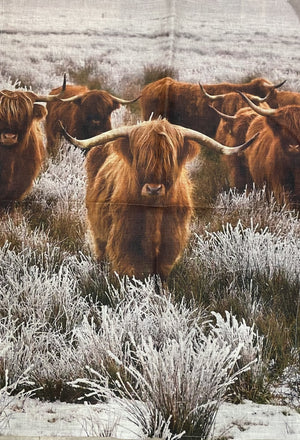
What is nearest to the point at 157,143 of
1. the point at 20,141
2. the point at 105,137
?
the point at 105,137

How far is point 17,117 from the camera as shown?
448 centimetres

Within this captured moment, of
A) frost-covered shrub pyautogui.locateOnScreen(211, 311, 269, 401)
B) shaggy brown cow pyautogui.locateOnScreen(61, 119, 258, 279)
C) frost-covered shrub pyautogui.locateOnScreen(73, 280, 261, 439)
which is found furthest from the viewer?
shaggy brown cow pyautogui.locateOnScreen(61, 119, 258, 279)

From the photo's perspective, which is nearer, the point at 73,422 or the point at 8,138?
the point at 73,422

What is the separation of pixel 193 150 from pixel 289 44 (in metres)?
0.88

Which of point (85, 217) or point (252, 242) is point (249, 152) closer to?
point (252, 242)

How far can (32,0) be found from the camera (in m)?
4.41

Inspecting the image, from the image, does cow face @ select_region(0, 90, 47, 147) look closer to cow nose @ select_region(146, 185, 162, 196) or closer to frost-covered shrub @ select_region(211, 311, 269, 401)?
cow nose @ select_region(146, 185, 162, 196)

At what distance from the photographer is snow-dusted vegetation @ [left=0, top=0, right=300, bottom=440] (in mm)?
4348

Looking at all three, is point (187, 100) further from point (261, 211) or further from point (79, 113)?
point (261, 211)

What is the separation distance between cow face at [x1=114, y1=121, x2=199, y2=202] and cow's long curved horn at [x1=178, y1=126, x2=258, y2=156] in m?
0.03

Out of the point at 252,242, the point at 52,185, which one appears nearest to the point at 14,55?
the point at 52,185

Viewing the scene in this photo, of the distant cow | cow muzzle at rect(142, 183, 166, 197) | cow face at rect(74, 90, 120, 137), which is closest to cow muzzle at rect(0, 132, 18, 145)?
the distant cow

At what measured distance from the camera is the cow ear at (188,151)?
4527 mm

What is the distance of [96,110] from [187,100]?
56 cm
